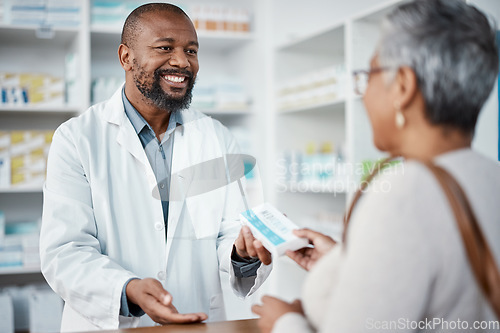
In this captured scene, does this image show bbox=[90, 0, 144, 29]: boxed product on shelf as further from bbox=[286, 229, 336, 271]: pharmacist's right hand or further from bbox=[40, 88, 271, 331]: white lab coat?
bbox=[286, 229, 336, 271]: pharmacist's right hand

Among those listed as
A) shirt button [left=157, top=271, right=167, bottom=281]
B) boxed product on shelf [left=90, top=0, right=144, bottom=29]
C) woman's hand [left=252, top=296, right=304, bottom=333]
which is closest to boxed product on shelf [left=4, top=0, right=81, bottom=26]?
boxed product on shelf [left=90, top=0, right=144, bottom=29]

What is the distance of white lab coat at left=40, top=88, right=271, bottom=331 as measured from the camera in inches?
56.1

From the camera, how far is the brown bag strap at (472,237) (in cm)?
68

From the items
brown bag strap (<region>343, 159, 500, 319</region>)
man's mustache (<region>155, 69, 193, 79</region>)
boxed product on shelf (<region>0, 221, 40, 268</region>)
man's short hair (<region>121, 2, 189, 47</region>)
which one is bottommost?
boxed product on shelf (<region>0, 221, 40, 268</region>)

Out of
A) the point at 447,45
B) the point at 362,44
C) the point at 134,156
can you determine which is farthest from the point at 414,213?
the point at 362,44

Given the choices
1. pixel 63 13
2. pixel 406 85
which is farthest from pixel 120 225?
pixel 63 13

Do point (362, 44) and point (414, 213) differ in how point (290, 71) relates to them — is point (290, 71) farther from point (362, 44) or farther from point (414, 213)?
point (414, 213)

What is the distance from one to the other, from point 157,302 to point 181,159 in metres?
0.60

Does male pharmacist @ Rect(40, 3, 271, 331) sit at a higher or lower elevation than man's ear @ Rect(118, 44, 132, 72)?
lower

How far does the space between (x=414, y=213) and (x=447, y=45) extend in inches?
9.7

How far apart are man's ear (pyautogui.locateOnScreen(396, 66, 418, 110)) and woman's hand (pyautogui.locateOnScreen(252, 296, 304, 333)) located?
36cm

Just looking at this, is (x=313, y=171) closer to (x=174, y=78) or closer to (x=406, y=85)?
(x=174, y=78)

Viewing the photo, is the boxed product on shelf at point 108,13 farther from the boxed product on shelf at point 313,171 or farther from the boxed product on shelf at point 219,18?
the boxed product on shelf at point 313,171

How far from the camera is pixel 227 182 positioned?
5.90ft
